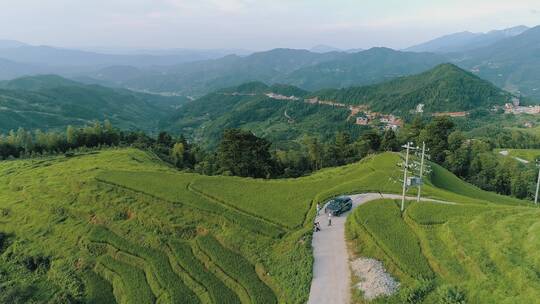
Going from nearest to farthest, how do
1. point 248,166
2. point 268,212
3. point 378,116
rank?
point 268,212
point 248,166
point 378,116

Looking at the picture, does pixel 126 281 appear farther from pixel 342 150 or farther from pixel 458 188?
pixel 342 150

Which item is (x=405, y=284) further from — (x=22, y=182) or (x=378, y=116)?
(x=378, y=116)

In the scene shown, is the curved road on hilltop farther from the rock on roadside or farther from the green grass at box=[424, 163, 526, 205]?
the green grass at box=[424, 163, 526, 205]

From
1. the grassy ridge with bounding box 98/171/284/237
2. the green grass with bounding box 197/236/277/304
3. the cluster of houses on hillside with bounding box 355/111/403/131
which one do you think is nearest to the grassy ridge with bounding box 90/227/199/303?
the green grass with bounding box 197/236/277/304

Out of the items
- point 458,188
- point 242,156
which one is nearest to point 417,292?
point 458,188

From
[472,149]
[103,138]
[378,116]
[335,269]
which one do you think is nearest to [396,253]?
[335,269]

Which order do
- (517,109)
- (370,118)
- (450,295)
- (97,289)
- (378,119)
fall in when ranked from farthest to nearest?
(370,118), (378,119), (517,109), (97,289), (450,295)
